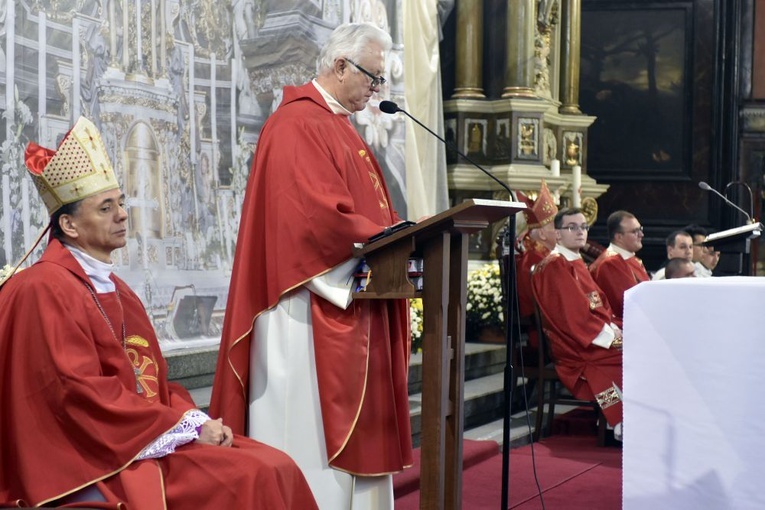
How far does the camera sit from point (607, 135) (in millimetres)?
11688

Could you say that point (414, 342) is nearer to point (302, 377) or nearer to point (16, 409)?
point (302, 377)

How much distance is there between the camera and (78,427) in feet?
8.77

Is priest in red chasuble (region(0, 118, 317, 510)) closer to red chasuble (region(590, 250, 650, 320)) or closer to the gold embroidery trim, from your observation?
the gold embroidery trim

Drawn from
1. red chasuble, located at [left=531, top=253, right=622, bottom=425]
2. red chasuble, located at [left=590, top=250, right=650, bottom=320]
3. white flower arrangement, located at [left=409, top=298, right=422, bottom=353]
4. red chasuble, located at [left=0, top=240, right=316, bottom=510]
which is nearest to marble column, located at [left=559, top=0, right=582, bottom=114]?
red chasuble, located at [left=590, top=250, right=650, bottom=320]

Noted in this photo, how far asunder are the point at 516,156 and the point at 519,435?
2947mm

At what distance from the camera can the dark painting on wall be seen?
11516 millimetres

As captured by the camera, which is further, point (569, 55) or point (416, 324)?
point (569, 55)

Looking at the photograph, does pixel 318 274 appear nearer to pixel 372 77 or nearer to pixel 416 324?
pixel 372 77

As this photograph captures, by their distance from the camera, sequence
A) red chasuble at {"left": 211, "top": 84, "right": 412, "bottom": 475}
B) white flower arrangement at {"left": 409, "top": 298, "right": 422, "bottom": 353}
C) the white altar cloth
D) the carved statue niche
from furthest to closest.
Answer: white flower arrangement at {"left": 409, "top": 298, "right": 422, "bottom": 353}, the carved statue niche, red chasuble at {"left": 211, "top": 84, "right": 412, "bottom": 475}, the white altar cloth

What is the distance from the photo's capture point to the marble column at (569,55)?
1019 centimetres

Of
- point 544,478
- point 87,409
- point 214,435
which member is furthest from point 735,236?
point 87,409

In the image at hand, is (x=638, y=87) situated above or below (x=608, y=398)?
above

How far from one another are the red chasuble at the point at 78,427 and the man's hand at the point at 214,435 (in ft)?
0.15

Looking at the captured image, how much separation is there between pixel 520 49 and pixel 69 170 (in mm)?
6804
